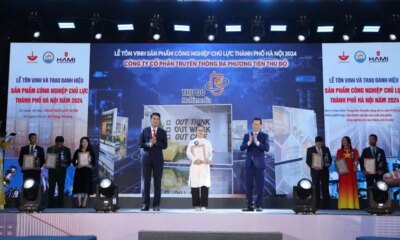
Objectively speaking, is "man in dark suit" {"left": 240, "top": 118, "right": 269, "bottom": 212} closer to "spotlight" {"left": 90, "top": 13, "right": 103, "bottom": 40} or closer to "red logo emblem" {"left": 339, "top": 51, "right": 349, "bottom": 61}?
"red logo emblem" {"left": 339, "top": 51, "right": 349, "bottom": 61}

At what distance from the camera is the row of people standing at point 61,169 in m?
8.16

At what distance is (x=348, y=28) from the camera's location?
888 centimetres

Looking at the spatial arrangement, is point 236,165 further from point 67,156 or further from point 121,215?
point 121,215

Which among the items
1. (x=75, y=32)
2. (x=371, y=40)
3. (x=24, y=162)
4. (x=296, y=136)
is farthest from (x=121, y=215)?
(x=371, y=40)

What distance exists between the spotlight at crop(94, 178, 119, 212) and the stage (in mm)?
431

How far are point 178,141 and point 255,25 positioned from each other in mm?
2651

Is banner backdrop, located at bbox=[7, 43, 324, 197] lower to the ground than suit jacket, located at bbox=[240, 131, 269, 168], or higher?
higher

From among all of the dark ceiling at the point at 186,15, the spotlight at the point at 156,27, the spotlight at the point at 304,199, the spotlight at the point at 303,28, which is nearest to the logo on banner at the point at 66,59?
the dark ceiling at the point at 186,15

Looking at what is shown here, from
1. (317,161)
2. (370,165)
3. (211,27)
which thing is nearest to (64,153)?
(211,27)

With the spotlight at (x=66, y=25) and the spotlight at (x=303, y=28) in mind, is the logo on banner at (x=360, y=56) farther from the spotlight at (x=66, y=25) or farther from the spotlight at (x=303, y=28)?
the spotlight at (x=66, y=25)

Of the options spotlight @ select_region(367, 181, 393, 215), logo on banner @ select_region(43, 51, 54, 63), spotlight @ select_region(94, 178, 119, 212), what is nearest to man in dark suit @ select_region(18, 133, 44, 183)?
logo on banner @ select_region(43, 51, 54, 63)

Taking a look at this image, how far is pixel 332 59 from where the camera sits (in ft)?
30.3

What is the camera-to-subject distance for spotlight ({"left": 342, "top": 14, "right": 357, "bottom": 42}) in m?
8.75

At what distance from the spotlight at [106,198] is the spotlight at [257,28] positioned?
455 cm
